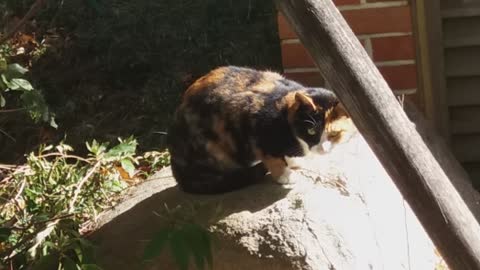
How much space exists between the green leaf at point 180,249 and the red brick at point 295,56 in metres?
2.02

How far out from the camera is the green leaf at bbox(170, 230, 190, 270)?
2.46 m

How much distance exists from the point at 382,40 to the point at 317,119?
120 centimetres

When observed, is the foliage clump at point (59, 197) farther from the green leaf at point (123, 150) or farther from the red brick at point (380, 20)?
the red brick at point (380, 20)

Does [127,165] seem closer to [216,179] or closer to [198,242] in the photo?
[216,179]

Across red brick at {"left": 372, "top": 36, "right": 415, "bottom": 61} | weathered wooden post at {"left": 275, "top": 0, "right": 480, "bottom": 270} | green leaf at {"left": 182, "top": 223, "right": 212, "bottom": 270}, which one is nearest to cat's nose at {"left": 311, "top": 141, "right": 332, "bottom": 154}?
green leaf at {"left": 182, "top": 223, "right": 212, "bottom": 270}

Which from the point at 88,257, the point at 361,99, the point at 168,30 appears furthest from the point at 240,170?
the point at 168,30

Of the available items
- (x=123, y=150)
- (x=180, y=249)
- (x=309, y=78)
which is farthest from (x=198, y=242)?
(x=309, y=78)

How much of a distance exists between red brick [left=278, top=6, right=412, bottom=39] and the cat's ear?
109 centimetres

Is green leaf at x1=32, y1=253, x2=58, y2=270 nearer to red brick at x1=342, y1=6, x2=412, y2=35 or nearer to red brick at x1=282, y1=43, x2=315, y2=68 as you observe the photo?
red brick at x1=282, y1=43, x2=315, y2=68

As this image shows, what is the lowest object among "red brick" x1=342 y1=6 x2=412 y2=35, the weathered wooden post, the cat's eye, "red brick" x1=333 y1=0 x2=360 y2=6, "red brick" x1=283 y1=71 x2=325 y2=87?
"red brick" x1=283 y1=71 x2=325 y2=87

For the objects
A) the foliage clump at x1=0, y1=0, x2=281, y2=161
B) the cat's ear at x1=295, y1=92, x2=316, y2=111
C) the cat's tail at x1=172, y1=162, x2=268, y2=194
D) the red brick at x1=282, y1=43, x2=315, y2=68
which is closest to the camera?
the cat's ear at x1=295, y1=92, x2=316, y2=111

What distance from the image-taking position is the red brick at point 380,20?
420 centimetres

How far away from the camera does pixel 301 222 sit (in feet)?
10.3

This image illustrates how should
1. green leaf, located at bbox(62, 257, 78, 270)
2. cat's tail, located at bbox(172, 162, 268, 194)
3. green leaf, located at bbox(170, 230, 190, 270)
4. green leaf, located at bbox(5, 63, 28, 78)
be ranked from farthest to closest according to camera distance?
cat's tail, located at bbox(172, 162, 268, 194) < green leaf, located at bbox(62, 257, 78, 270) < green leaf, located at bbox(5, 63, 28, 78) < green leaf, located at bbox(170, 230, 190, 270)
